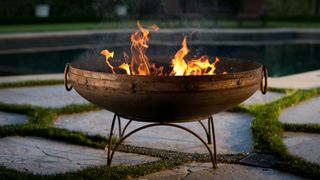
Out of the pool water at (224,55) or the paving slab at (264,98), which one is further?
the pool water at (224,55)

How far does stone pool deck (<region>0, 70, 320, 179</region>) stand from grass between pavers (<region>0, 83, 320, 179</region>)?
0.06 metres

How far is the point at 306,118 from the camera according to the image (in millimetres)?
4859

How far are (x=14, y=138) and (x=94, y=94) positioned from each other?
1174 mm

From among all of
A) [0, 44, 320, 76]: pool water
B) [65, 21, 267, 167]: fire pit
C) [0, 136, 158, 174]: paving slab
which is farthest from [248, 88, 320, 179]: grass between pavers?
[0, 44, 320, 76]: pool water

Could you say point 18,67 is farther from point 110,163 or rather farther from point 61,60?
point 110,163

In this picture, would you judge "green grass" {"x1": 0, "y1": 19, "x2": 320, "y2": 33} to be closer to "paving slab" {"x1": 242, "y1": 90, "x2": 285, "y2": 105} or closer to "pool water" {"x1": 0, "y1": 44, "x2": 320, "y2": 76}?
"pool water" {"x1": 0, "y1": 44, "x2": 320, "y2": 76}

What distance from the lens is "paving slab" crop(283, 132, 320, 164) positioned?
370cm

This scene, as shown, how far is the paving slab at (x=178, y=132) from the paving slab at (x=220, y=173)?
0.40m

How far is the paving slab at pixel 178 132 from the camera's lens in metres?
3.99

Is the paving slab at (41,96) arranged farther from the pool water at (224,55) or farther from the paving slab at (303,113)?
the pool water at (224,55)

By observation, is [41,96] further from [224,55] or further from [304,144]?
[224,55]

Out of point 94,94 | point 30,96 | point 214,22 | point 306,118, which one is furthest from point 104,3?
point 94,94

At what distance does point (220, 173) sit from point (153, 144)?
0.79m

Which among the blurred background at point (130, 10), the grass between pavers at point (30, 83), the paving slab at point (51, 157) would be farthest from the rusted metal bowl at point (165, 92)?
the blurred background at point (130, 10)
